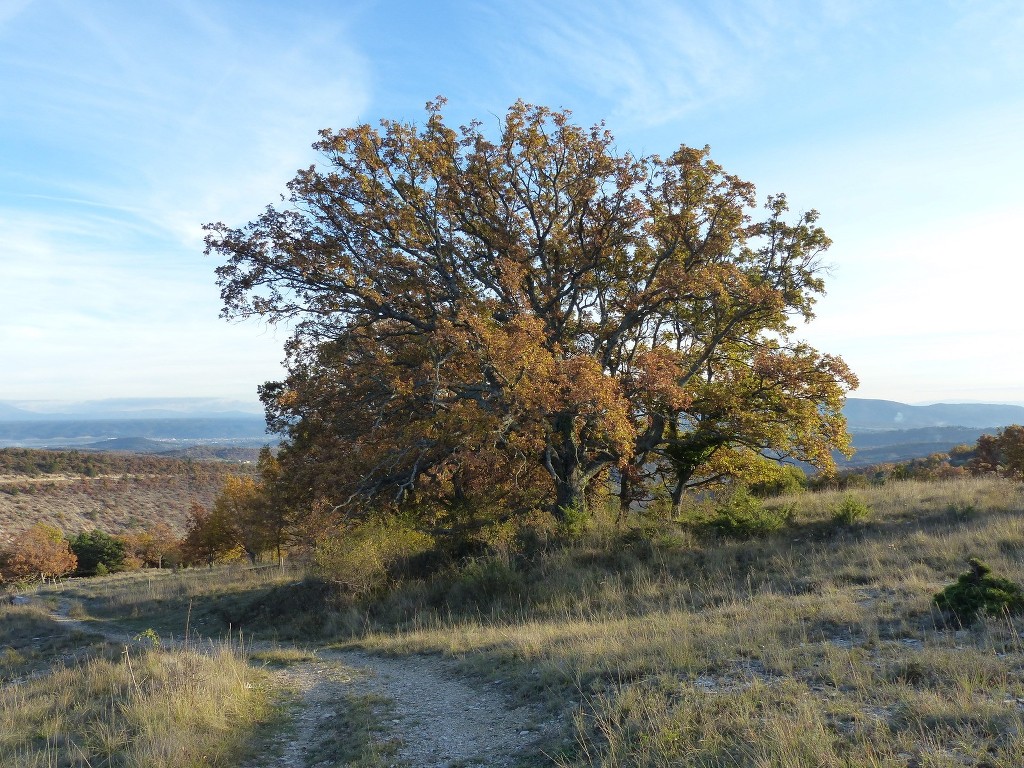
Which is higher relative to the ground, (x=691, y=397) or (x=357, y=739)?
(x=691, y=397)

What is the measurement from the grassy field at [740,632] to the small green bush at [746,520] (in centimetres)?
23

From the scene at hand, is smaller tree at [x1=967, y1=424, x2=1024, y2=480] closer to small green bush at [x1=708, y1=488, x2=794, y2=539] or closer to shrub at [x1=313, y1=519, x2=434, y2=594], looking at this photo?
small green bush at [x1=708, y1=488, x2=794, y2=539]

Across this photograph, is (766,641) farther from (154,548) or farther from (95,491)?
(95,491)

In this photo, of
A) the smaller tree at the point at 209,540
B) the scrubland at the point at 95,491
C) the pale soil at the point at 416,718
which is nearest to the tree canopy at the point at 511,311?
the pale soil at the point at 416,718

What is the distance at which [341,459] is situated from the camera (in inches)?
575

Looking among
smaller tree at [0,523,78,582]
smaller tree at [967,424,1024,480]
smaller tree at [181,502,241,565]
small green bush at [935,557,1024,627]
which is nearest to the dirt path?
small green bush at [935,557,1024,627]

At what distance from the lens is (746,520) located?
13281 millimetres

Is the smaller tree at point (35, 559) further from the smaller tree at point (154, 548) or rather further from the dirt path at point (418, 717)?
the dirt path at point (418, 717)

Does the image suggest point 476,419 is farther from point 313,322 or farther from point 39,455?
point 39,455

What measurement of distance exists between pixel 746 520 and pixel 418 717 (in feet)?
29.6

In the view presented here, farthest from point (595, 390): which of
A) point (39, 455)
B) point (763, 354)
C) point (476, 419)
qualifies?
point (39, 455)

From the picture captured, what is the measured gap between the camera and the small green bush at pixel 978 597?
21.8 ft

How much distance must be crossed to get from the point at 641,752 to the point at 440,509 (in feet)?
43.7

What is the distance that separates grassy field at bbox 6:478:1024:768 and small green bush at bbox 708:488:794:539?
0.76 feet
